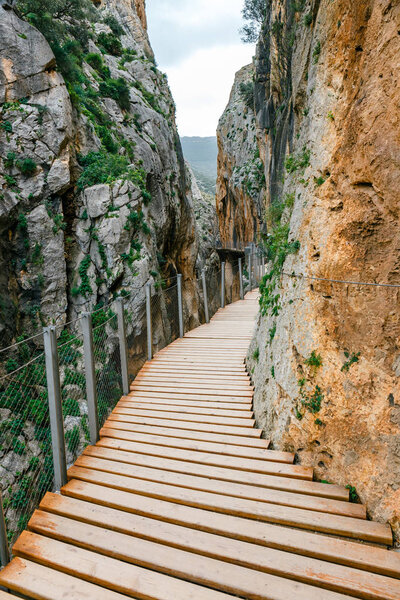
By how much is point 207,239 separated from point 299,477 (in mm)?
30528

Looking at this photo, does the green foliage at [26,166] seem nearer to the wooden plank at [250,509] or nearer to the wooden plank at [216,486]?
the wooden plank at [216,486]

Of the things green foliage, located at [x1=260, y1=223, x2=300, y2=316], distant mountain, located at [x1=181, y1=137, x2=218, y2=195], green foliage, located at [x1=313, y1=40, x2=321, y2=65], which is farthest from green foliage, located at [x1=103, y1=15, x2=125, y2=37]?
distant mountain, located at [x1=181, y1=137, x2=218, y2=195]

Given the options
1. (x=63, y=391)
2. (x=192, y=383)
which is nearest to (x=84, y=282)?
(x=63, y=391)

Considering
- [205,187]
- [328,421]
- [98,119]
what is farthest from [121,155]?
[205,187]

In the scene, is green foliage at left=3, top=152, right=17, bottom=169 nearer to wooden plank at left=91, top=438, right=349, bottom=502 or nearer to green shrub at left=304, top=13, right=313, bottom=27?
green shrub at left=304, top=13, right=313, bottom=27

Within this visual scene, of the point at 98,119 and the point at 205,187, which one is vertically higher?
the point at 205,187

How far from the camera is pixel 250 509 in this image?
3203 mm

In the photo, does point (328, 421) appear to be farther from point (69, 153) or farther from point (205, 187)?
point (205, 187)

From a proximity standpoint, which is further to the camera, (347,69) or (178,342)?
(178,342)

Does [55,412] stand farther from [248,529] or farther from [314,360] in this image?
[314,360]

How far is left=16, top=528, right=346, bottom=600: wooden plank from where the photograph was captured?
97.2 inches

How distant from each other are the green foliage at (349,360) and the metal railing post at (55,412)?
10.6ft

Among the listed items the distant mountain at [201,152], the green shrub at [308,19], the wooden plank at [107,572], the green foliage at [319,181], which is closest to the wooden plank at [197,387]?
the wooden plank at [107,572]

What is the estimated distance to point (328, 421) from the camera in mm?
3469
